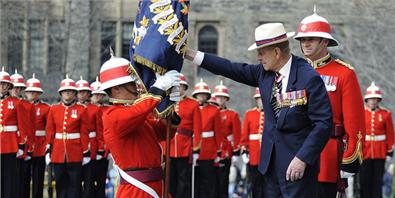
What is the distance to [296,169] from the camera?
6297mm

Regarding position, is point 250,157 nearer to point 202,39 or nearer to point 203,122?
point 203,122

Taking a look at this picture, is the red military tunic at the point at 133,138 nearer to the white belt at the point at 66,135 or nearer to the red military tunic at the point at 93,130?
the white belt at the point at 66,135

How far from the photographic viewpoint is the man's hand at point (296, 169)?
248 inches

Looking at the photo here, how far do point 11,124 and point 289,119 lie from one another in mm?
8182

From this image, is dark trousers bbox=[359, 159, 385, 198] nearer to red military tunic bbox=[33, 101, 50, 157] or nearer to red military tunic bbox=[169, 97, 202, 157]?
red military tunic bbox=[169, 97, 202, 157]

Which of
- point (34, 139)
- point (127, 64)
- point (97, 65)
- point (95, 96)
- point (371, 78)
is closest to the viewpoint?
point (127, 64)

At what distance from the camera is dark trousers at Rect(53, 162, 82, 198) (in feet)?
47.1

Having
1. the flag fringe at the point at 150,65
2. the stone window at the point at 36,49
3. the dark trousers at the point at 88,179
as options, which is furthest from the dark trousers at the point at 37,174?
the stone window at the point at 36,49

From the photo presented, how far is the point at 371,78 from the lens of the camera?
2725cm

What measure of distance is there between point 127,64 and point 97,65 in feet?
79.9

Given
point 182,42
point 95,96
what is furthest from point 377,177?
point 182,42

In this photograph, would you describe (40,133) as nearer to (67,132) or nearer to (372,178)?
(67,132)

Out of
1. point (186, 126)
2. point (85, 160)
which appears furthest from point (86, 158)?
point (186, 126)

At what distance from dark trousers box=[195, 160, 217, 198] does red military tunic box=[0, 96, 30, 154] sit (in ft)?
12.2
